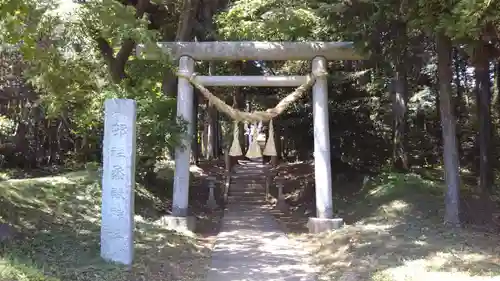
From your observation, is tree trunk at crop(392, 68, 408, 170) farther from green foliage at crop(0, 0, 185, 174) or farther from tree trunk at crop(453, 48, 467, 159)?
green foliage at crop(0, 0, 185, 174)

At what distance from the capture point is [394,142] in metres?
15.3

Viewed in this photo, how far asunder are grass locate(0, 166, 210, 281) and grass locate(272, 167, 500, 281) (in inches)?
93.9

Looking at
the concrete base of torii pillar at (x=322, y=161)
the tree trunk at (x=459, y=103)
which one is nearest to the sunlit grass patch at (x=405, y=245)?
the concrete base of torii pillar at (x=322, y=161)

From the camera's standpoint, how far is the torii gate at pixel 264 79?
11.1 m

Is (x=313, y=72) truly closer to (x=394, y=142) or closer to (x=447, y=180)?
(x=447, y=180)

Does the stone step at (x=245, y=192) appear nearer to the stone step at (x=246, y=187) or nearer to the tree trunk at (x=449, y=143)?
the stone step at (x=246, y=187)

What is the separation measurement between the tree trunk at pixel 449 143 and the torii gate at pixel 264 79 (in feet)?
6.92

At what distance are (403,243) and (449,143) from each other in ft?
8.16

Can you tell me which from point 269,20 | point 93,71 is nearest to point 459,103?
point 269,20

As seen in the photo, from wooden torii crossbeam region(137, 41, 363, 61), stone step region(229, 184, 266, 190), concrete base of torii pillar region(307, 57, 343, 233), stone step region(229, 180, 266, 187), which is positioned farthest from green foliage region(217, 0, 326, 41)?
stone step region(229, 180, 266, 187)

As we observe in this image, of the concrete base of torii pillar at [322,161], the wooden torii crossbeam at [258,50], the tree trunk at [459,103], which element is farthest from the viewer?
the tree trunk at [459,103]

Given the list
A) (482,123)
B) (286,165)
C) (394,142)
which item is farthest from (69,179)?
(286,165)

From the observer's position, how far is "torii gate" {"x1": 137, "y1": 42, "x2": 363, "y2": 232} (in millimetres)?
11133

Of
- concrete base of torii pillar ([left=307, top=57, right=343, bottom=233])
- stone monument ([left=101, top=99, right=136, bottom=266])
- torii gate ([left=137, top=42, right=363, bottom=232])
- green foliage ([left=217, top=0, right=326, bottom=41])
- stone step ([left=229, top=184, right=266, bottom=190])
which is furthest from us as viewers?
stone step ([left=229, top=184, right=266, bottom=190])
